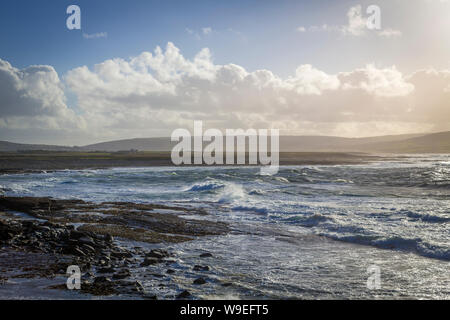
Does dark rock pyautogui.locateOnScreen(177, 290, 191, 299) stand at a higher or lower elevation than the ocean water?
higher

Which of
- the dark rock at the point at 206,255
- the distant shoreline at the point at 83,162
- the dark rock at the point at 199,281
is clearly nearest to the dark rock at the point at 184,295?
the dark rock at the point at 199,281

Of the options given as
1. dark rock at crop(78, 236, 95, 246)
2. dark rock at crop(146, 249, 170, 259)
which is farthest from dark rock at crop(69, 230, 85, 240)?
dark rock at crop(146, 249, 170, 259)

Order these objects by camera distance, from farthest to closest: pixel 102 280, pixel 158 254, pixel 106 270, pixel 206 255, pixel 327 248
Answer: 1. pixel 327 248
2. pixel 206 255
3. pixel 158 254
4. pixel 106 270
5. pixel 102 280

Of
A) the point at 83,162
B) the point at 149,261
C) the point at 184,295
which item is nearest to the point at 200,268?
the point at 149,261

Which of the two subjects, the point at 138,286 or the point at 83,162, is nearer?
the point at 138,286

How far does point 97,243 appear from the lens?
36.9 feet

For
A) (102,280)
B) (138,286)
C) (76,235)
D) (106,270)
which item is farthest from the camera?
(76,235)

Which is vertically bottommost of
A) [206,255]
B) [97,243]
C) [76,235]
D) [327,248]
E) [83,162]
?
[327,248]

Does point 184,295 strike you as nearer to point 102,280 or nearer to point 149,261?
point 102,280

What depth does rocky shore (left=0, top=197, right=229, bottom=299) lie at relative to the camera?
27.9 feet

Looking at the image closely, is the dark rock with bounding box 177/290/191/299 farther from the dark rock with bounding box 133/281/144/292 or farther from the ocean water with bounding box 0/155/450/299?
the dark rock with bounding box 133/281/144/292

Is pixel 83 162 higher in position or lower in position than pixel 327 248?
higher
